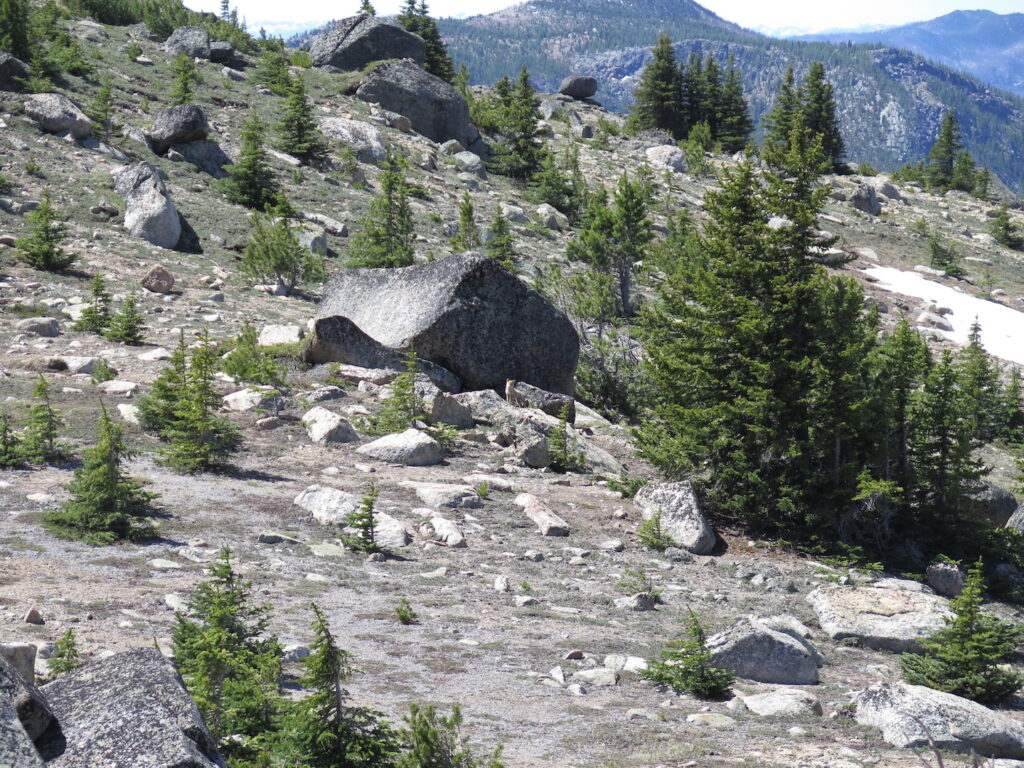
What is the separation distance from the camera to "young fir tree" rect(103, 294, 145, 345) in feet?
45.7

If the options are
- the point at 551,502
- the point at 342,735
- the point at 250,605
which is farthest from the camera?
the point at 551,502

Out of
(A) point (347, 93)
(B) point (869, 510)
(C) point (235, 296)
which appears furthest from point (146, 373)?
(A) point (347, 93)

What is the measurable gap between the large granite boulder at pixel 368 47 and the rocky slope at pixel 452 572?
2194 centimetres

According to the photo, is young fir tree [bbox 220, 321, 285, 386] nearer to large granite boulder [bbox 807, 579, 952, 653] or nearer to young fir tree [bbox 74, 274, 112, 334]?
A: young fir tree [bbox 74, 274, 112, 334]

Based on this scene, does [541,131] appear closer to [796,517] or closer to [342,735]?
[796,517]

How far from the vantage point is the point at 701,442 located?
38.9 feet

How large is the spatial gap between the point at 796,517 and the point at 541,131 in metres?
26.4

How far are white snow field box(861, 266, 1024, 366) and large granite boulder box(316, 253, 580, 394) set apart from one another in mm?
21099

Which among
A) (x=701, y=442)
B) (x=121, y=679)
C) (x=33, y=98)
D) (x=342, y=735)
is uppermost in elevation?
(x=33, y=98)

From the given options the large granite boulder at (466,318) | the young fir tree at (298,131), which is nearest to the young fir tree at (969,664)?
the large granite boulder at (466,318)

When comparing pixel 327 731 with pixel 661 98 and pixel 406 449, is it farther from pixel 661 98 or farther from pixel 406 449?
pixel 661 98

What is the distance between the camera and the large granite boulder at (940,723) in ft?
18.4

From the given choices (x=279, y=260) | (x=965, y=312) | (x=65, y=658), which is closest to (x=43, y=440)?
(x=65, y=658)

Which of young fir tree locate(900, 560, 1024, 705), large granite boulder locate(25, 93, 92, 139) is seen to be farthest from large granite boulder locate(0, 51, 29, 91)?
young fir tree locate(900, 560, 1024, 705)
